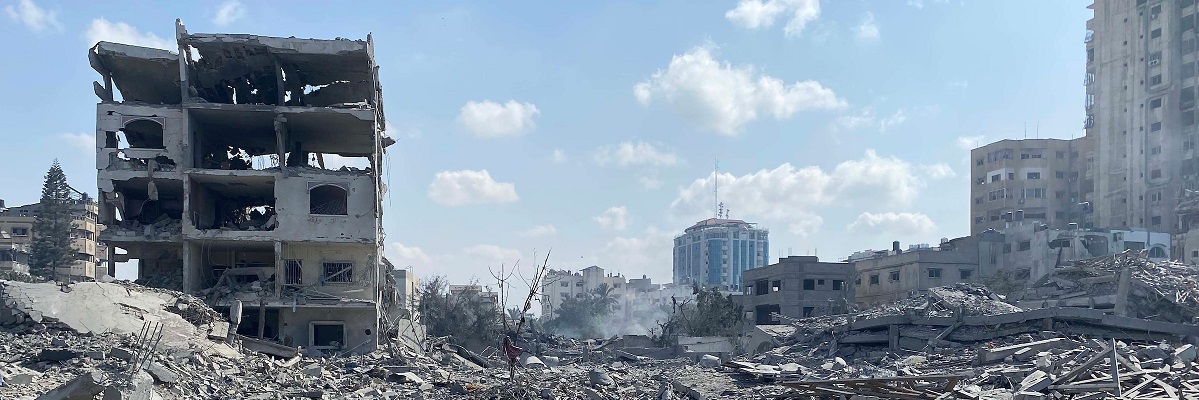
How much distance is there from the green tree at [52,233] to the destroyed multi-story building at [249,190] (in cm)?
2456

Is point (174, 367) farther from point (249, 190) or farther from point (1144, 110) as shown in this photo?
point (1144, 110)

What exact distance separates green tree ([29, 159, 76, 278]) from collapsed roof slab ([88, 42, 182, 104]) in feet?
73.7

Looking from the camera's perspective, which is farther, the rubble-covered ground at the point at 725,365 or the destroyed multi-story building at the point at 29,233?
the destroyed multi-story building at the point at 29,233

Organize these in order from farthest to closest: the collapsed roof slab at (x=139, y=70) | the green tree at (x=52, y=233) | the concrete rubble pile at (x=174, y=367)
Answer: the green tree at (x=52, y=233), the collapsed roof slab at (x=139, y=70), the concrete rubble pile at (x=174, y=367)

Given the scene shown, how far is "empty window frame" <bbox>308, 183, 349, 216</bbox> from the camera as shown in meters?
31.3

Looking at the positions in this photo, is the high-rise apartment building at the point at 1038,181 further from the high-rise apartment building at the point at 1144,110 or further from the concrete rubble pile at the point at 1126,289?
the concrete rubble pile at the point at 1126,289

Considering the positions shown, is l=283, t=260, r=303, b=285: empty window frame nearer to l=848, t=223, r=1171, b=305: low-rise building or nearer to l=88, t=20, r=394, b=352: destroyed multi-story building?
l=88, t=20, r=394, b=352: destroyed multi-story building

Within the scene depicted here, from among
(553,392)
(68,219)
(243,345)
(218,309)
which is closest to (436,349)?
(218,309)

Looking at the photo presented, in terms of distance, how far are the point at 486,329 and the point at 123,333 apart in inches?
1258

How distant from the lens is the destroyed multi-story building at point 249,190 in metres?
29.3

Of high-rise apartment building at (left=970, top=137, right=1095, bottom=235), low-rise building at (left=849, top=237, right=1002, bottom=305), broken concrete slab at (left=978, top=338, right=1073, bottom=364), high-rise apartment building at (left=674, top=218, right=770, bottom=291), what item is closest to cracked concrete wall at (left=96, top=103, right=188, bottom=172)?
broken concrete slab at (left=978, top=338, right=1073, bottom=364)

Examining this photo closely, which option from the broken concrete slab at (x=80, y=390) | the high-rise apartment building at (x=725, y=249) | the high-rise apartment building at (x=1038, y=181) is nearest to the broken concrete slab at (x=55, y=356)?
the broken concrete slab at (x=80, y=390)

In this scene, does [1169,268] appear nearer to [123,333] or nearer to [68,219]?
[123,333]

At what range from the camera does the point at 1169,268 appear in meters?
31.9
